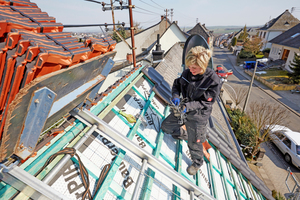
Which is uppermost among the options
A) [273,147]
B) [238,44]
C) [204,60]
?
[204,60]

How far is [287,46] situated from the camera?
29500mm

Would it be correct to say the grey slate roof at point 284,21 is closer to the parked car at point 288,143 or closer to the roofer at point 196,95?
the parked car at point 288,143

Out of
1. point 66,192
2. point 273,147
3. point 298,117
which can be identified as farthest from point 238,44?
point 66,192

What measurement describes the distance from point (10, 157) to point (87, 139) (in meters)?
1.00

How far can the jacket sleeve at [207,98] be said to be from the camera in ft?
9.95

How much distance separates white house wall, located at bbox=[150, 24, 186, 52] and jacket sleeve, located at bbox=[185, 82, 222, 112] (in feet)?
53.1

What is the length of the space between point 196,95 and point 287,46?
3699 centimetres

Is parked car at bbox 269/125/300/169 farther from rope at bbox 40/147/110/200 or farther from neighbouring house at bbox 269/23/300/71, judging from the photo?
neighbouring house at bbox 269/23/300/71

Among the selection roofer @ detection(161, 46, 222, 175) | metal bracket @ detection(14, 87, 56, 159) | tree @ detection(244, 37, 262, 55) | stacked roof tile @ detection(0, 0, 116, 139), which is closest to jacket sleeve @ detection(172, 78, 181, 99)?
roofer @ detection(161, 46, 222, 175)

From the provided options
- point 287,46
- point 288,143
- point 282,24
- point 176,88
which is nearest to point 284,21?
point 282,24

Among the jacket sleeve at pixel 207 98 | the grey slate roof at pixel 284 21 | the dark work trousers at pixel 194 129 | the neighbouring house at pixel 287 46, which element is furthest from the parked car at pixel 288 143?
the grey slate roof at pixel 284 21

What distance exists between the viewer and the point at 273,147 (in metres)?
12.7

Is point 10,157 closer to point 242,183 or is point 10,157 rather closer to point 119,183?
point 119,183

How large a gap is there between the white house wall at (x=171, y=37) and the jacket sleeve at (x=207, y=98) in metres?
16.2
